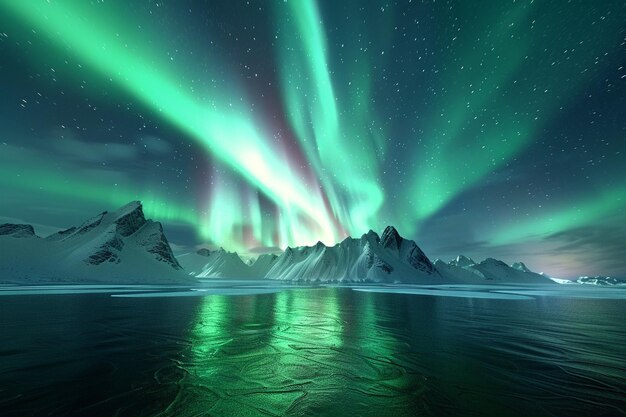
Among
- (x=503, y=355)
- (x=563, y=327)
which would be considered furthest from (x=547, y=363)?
(x=563, y=327)

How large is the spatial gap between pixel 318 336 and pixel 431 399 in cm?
Result: 858

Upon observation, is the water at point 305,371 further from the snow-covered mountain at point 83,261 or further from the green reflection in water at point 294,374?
the snow-covered mountain at point 83,261

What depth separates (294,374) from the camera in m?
9.11

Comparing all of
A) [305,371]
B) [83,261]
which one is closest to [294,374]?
[305,371]

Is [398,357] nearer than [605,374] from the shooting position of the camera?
No

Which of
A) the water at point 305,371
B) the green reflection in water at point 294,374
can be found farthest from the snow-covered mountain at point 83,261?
the green reflection in water at point 294,374

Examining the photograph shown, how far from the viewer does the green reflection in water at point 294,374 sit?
6.77m

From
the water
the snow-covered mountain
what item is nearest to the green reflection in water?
the water

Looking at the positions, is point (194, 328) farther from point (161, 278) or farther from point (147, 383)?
point (161, 278)

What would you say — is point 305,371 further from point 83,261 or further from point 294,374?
point 83,261

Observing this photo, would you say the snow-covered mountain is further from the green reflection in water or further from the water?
the green reflection in water

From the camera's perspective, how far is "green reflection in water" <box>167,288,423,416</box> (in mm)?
6770

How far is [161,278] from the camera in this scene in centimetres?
14662

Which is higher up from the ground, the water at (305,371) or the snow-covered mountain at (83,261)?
the snow-covered mountain at (83,261)
